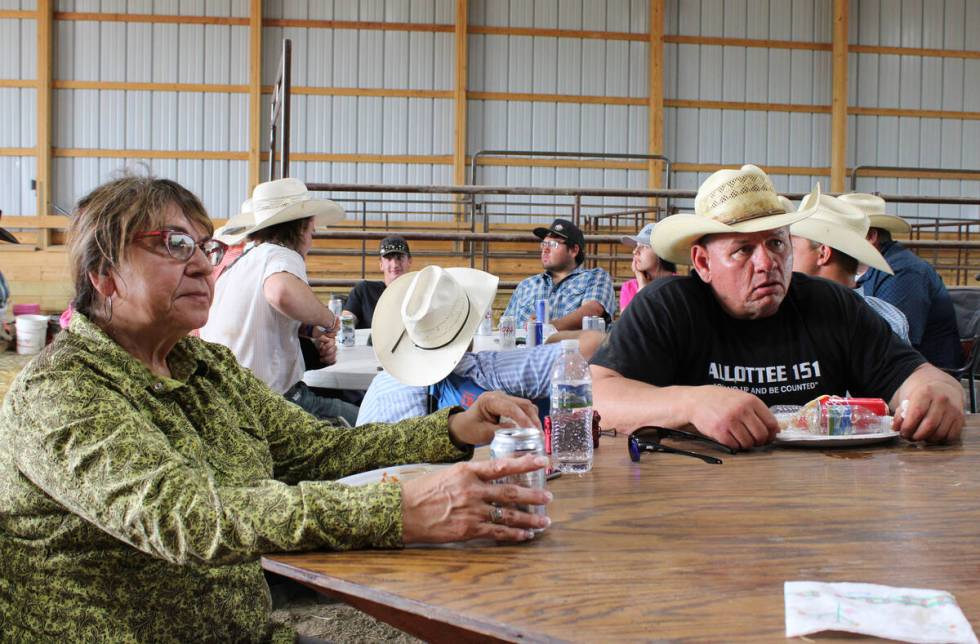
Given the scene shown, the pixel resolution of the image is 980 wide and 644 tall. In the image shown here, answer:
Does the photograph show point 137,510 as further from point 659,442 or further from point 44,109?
point 44,109

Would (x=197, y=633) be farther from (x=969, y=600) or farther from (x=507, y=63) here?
(x=507, y=63)

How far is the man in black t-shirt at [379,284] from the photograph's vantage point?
19.7 feet

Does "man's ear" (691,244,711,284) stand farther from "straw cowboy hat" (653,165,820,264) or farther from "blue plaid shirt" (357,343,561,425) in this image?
"blue plaid shirt" (357,343,561,425)

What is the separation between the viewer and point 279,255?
3.46m

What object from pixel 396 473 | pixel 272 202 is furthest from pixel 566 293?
pixel 396 473

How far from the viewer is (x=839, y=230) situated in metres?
2.76

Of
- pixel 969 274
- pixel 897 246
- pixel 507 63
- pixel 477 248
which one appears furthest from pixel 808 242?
pixel 969 274

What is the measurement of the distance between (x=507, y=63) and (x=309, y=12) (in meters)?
2.71

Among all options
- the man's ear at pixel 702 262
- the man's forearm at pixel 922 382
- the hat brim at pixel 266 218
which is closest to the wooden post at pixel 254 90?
the hat brim at pixel 266 218

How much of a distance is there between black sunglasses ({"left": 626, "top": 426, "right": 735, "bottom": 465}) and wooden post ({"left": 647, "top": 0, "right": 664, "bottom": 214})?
36.0ft

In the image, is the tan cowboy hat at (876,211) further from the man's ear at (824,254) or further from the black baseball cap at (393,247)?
the black baseball cap at (393,247)

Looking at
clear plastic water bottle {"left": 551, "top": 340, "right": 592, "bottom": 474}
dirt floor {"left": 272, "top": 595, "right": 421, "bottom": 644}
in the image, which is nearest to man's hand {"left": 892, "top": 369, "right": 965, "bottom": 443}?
clear plastic water bottle {"left": 551, "top": 340, "right": 592, "bottom": 474}

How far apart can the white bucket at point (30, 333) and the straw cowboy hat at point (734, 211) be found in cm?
580

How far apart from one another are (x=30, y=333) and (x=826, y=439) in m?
6.35
